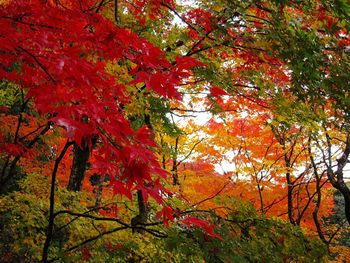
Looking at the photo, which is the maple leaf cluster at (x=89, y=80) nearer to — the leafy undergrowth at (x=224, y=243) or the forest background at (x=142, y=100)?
the forest background at (x=142, y=100)

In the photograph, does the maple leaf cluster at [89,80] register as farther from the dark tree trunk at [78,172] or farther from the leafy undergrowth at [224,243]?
the dark tree trunk at [78,172]

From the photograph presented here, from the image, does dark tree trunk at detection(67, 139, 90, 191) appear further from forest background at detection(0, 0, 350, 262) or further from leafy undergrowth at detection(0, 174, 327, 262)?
leafy undergrowth at detection(0, 174, 327, 262)

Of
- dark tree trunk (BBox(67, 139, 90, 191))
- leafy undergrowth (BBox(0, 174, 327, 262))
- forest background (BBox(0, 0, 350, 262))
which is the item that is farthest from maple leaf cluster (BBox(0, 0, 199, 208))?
dark tree trunk (BBox(67, 139, 90, 191))

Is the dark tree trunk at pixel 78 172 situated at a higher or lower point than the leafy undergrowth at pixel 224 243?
higher

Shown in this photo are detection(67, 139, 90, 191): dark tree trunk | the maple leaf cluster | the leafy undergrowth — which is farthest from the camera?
detection(67, 139, 90, 191): dark tree trunk

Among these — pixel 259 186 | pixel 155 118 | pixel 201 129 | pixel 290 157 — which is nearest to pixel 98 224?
pixel 155 118

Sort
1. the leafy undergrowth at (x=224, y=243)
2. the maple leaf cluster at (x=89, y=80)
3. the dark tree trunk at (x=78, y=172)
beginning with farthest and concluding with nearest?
the dark tree trunk at (x=78, y=172)
the leafy undergrowth at (x=224, y=243)
the maple leaf cluster at (x=89, y=80)

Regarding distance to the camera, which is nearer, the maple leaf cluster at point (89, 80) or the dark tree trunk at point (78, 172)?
the maple leaf cluster at point (89, 80)

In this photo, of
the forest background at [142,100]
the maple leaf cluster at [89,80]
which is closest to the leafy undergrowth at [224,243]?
the forest background at [142,100]

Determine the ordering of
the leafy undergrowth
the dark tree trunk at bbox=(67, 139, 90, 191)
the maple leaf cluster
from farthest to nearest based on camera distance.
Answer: the dark tree trunk at bbox=(67, 139, 90, 191)
the leafy undergrowth
the maple leaf cluster

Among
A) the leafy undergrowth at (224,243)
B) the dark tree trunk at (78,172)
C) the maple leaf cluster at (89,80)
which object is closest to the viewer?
the maple leaf cluster at (89,80)

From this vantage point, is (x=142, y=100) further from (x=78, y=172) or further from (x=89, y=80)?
(x=78, y=172)

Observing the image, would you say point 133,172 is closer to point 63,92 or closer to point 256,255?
point 63,92

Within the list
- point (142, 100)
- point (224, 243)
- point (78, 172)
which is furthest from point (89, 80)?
point (78, 172)
